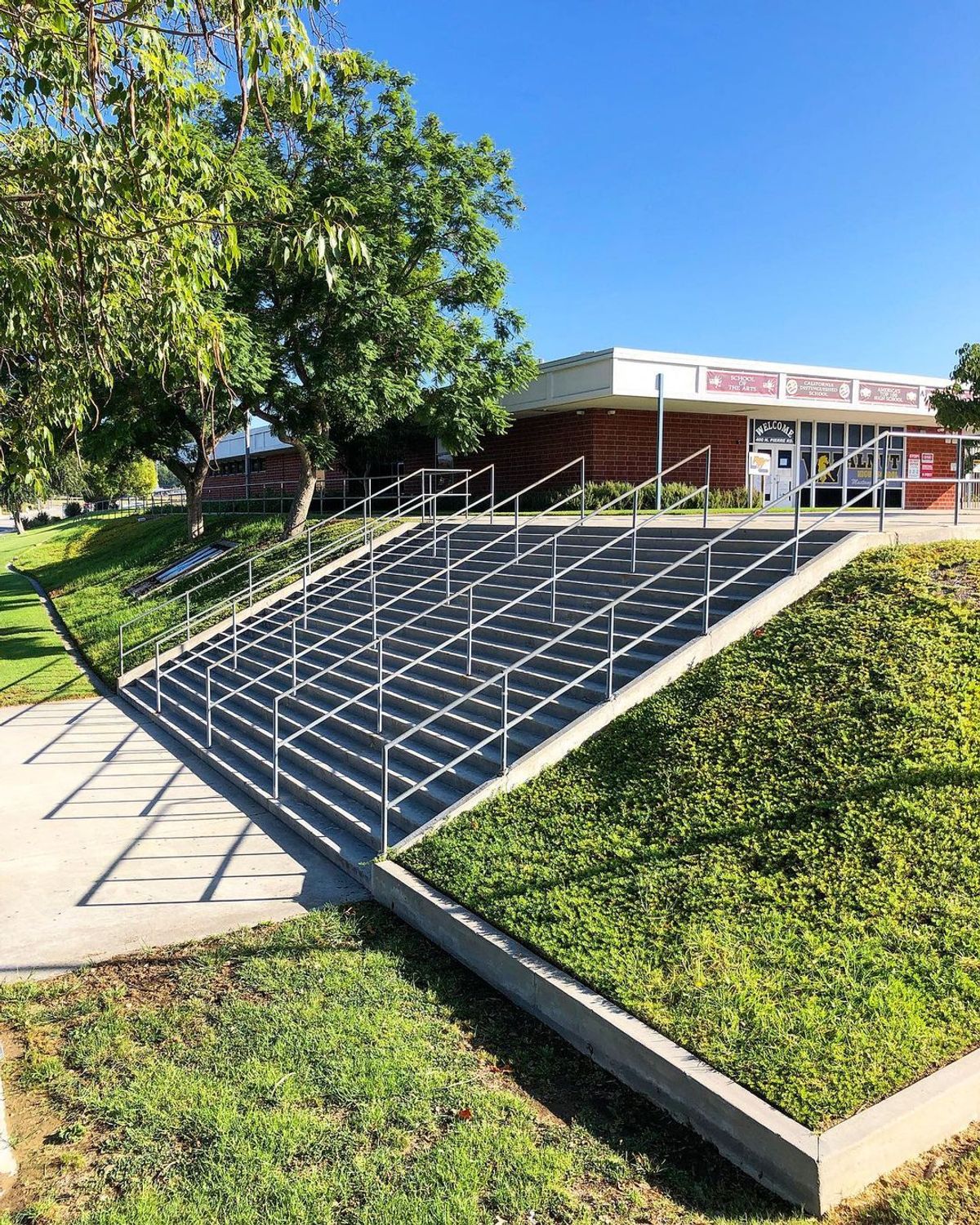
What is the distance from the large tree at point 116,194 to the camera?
420 centimetres

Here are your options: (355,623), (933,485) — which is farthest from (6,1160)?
(933,485)

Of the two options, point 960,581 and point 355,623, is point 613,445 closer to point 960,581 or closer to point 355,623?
point 355,623

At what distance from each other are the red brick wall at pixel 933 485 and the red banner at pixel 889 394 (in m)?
3.43

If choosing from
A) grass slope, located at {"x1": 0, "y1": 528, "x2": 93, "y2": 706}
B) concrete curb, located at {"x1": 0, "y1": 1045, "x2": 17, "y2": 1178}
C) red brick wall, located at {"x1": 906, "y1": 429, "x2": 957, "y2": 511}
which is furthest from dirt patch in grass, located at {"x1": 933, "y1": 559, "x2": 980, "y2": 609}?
red brick wall, located at {"x1": 906, "y1": 429, "x2": 957, "y2": 511}

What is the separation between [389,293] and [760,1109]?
1518 centimetres

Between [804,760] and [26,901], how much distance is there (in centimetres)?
563

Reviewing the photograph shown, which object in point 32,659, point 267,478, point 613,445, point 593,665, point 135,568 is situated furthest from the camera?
point 267,478

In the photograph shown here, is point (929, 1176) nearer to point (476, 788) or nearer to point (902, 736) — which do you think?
point (902, 736)

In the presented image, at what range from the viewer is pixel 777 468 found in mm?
24000

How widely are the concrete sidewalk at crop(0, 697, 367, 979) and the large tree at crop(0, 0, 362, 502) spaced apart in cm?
309

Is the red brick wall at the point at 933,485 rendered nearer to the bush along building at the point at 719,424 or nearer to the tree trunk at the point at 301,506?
the bush along building at the point at 719,424

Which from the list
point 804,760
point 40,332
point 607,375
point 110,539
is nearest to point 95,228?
point 40,332

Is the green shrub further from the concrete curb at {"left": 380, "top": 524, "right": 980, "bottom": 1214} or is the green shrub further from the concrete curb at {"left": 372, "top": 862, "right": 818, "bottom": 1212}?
the concrete curb at {"left": 380, "top": 524, "right": 980, "bottom": 1214}

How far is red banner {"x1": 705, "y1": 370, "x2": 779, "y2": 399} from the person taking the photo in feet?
63.8
